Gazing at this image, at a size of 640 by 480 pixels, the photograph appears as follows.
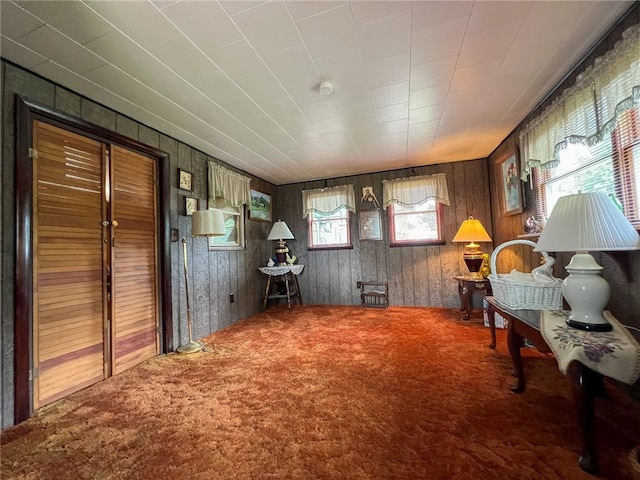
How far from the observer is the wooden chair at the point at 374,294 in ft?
13.1

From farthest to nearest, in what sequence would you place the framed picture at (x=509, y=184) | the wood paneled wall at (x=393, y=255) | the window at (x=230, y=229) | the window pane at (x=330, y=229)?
the window pane at (x=330, y=229) < the wood paneled wall at (x=393, y=255) < the window at (x=230, y=229) < the framed picture at (x=509, y=184)

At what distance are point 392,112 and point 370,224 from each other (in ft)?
6.84

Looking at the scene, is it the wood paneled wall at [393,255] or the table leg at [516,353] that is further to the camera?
the wood paneled wall at [393,255]

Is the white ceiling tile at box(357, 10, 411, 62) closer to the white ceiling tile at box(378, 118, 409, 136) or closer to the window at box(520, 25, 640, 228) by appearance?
the white ceiling tile at box(378, 118, 409, 136)

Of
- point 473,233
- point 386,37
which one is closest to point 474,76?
point 386,37

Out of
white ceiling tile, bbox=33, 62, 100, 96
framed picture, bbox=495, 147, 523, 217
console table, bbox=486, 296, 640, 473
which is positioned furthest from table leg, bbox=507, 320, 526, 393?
white ceiling tile, bbox=33, 62, 100, 96

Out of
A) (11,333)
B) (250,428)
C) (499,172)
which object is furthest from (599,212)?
(11,333)

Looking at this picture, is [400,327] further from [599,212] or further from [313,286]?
[599,212]

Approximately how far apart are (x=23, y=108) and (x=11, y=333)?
Answer: 1.40 metres

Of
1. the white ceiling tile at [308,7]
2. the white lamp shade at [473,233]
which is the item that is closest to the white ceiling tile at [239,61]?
the white ceiling tile at [308,7]

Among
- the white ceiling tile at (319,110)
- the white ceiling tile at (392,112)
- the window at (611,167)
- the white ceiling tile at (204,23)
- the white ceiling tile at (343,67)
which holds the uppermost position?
the white ceiling tile at (392,112)

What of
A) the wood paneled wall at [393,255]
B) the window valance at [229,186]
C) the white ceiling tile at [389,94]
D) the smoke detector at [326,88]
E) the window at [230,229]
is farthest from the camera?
the wood paneled wall at [393,255]

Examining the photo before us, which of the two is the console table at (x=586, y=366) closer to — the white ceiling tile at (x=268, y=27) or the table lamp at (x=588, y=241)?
the table lamp at (x=588, y=241)

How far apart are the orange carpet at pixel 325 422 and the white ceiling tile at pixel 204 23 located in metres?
2.20
